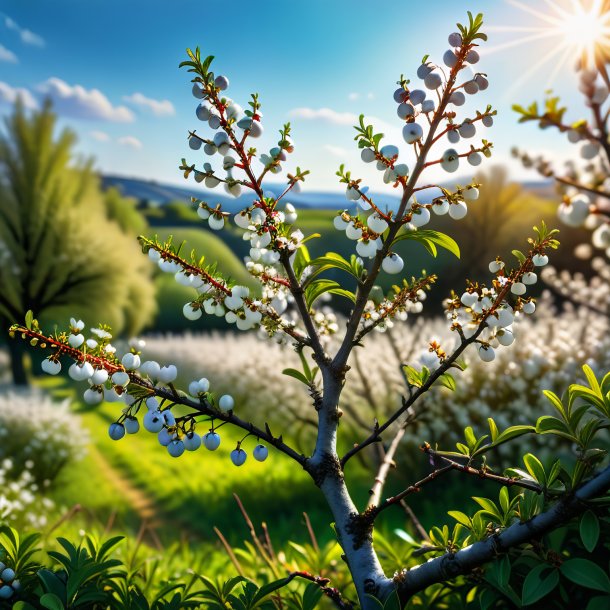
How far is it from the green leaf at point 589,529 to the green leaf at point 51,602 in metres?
1.57

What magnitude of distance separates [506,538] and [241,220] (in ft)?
4.13

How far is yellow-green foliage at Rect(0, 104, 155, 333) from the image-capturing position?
Result: 14062mm

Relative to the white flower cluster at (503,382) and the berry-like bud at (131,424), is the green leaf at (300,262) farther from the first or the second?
the white flower cluster at (503,382)

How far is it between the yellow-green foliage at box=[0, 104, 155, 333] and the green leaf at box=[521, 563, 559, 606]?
14.4m

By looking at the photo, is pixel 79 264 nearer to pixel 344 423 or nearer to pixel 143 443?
pixel 143 443

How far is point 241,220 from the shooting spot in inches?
75.1

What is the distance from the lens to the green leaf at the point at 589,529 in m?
1.57

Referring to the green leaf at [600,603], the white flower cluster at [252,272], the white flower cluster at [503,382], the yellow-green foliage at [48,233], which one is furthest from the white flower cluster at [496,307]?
the yellow-green foliage at [48,233]

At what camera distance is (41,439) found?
29.0ft

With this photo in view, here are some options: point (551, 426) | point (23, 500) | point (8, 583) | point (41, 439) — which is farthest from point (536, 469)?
point (41, 439)

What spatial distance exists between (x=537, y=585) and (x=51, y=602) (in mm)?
1467

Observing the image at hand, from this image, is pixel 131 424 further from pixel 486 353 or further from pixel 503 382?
pixel 503 382

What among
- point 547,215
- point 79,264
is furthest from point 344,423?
point 547,215

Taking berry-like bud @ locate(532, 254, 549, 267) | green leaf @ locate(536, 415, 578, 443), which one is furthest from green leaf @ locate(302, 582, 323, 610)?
berry-like bud @ locate(532, 254, 549, 267)
